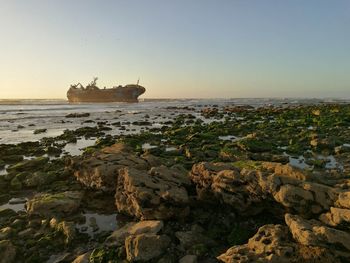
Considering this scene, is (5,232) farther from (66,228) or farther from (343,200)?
(343,200)

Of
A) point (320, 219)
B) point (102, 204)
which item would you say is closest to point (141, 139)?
point (102, 204)

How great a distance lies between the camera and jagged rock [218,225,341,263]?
6.05 m

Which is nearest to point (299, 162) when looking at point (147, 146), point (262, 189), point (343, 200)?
point (262, 189)

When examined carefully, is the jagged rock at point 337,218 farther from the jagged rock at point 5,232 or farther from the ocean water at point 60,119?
the ocean water at point 60,119

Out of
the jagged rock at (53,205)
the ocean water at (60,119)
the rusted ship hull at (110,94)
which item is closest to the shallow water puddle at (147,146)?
the ocean water at (60,119)

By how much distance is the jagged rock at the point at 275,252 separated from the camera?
6.05 meters

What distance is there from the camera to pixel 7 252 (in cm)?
718

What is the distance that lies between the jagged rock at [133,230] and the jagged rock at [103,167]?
125 inches

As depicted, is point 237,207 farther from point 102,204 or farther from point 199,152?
point 199,152

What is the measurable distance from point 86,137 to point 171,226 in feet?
61.4

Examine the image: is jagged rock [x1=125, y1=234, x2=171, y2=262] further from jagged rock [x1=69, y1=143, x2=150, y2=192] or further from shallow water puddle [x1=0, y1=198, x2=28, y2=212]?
shallow water puddle [x1=0, y1=198, x2=28, y2=212]

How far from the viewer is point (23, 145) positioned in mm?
20969

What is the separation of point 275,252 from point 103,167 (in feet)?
23.2

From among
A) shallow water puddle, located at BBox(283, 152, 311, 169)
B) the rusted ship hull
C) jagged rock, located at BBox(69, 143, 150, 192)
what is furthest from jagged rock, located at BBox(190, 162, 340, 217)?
the rusted ship hull
